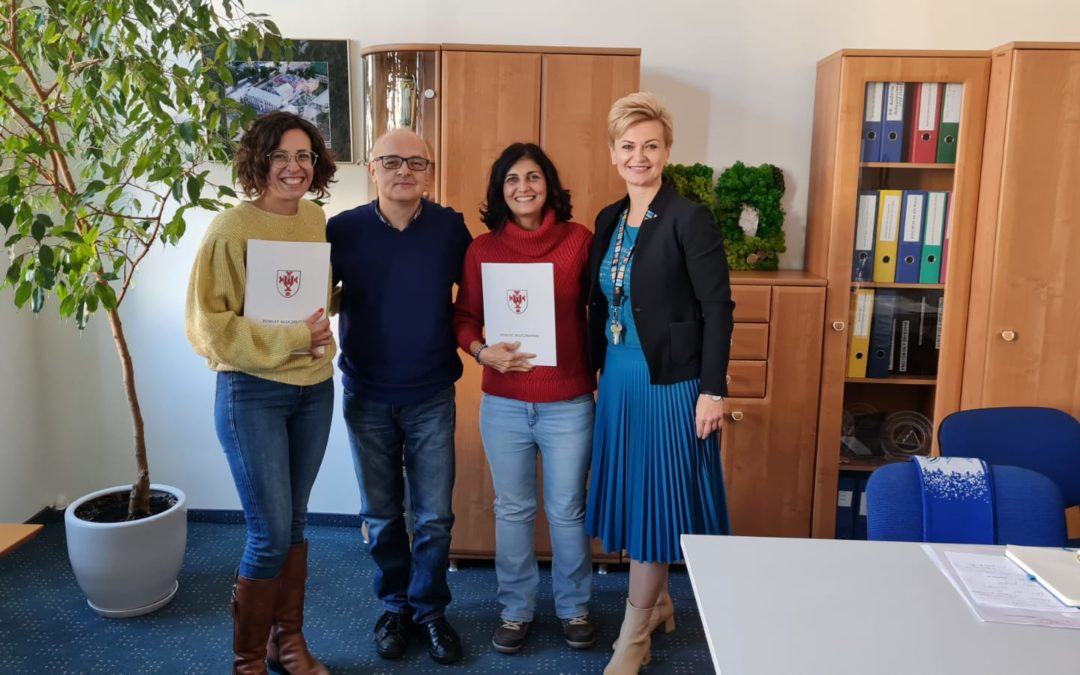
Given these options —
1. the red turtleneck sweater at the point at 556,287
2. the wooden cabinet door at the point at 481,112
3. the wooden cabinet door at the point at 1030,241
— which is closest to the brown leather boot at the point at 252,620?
the red turtleneck sweater at the point at 556,287

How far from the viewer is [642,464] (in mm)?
2191

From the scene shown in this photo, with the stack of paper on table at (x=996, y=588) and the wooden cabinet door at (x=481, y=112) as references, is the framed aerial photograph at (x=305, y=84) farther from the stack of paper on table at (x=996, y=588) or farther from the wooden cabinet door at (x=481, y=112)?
the stack of paper on table at (x=996, y=588)

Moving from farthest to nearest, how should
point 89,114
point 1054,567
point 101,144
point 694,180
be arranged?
point 694,180, point 101,144, point 89,114, point 1054,567

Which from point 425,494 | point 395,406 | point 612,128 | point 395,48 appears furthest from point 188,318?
point 395,48

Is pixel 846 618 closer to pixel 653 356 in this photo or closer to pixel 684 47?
pixel 653 356

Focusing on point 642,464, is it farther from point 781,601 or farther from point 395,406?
point 781,601

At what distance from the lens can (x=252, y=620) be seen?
2.16 metres

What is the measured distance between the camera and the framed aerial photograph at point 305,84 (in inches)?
125

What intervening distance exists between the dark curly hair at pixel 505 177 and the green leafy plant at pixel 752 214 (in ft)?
3.41

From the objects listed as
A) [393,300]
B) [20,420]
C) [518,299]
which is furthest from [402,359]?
[20,420]

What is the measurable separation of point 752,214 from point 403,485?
1.67 m

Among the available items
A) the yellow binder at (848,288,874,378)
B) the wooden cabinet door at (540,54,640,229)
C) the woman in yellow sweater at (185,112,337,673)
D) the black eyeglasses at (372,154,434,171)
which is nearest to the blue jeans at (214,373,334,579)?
the woman in yellow sweater at (185,112,337,673)

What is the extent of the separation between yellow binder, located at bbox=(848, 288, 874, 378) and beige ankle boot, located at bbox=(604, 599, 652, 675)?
4.29 feet

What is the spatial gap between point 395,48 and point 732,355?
5.31 feet
